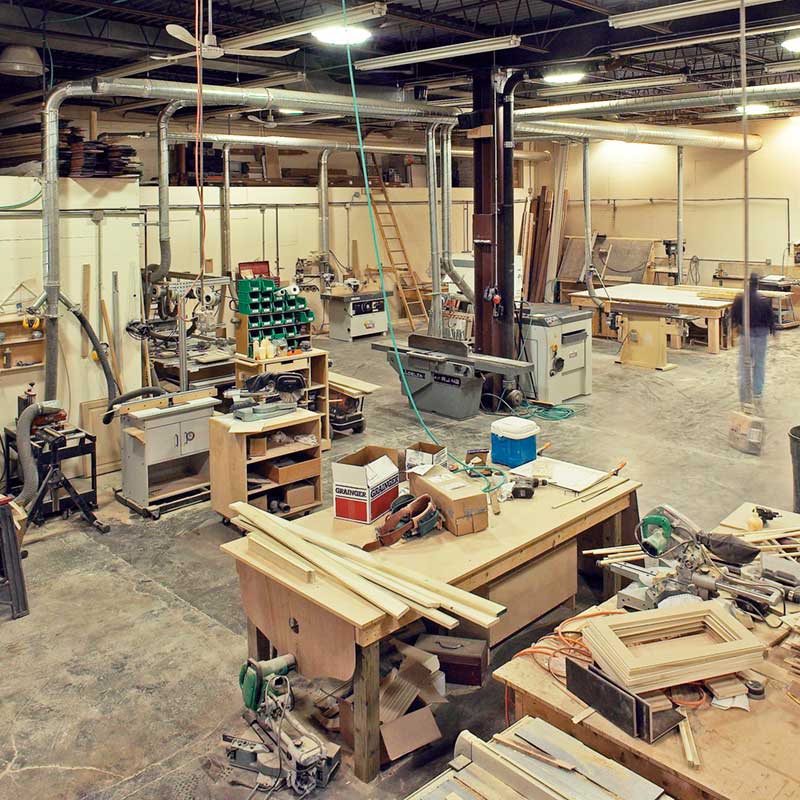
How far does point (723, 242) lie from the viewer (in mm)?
A: 14016

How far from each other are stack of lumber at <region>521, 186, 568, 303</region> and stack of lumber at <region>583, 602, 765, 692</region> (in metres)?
12.8

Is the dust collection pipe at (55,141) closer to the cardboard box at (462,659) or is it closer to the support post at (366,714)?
the cardboard box at (462,659)

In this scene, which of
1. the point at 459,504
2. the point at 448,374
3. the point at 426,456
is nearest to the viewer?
the point at 459,504

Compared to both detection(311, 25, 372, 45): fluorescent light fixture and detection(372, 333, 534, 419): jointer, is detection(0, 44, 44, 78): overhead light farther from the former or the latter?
detection(372, 333, 534, 419): jointer

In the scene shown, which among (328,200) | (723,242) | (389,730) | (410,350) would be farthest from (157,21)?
(723,242)

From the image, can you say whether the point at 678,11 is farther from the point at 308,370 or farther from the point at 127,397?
the point at 127,397

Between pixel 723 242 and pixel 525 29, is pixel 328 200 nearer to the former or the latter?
pixel 525 29

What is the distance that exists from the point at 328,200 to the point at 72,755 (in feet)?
33.5

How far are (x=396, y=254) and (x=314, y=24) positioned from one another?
318 inches

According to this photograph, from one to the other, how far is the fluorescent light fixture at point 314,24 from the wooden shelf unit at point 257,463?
8.73 feet

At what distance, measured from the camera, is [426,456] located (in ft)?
13.2

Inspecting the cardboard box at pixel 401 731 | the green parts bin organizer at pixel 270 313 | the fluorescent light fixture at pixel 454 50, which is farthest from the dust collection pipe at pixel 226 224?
the cardboard box at pixel 401 731

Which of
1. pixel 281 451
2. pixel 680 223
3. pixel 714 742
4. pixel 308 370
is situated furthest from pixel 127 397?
pixel 680 223

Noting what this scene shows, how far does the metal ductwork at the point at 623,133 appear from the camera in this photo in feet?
32.2
